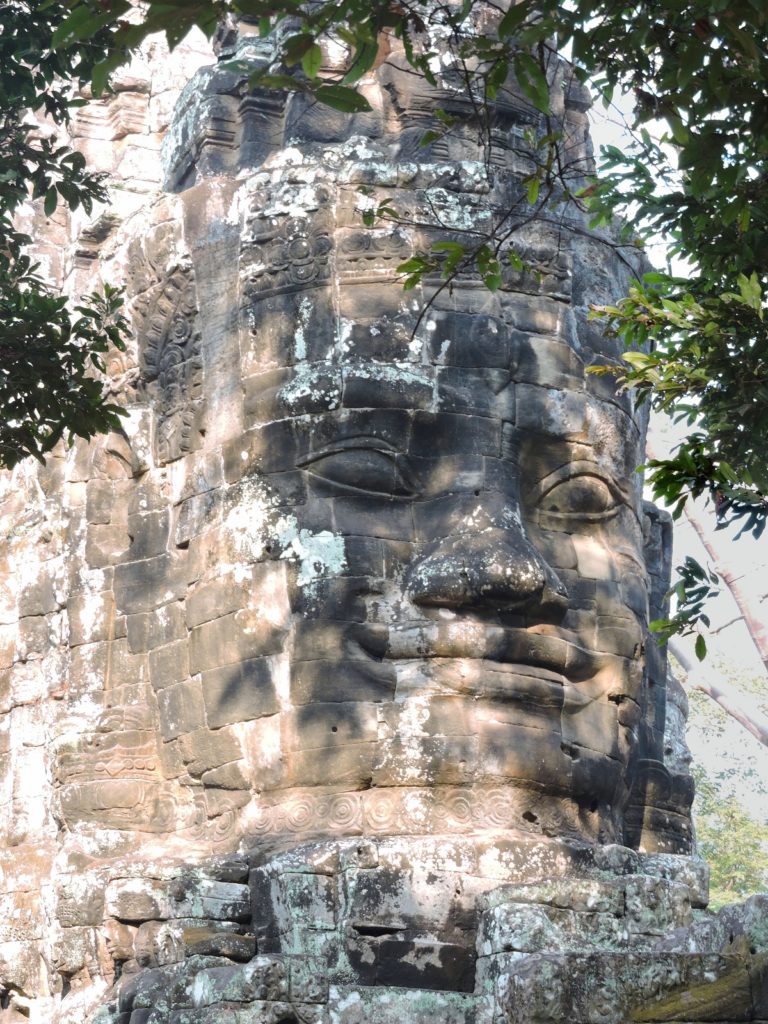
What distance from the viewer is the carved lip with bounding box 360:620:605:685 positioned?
12758 millimetres

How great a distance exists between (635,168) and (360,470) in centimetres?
288

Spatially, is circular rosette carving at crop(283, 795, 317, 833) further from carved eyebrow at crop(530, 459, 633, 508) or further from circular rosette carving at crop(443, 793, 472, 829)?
carved eyebrow at crop(530, 459, 633, 508)

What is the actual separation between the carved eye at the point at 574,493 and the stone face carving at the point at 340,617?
2cm

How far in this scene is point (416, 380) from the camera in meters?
13.3

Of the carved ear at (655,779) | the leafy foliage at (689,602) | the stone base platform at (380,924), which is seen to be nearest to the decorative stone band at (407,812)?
the stone base platform at (380,924)

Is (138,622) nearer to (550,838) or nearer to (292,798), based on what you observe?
(292,798)

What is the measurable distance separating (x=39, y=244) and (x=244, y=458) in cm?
523

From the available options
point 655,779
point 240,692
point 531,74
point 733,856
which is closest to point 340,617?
point 240,692

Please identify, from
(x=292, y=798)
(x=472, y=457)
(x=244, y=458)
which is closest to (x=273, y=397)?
(x=244, y=458)

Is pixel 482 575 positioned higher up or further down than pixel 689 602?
higher up

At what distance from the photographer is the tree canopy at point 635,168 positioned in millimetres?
8250

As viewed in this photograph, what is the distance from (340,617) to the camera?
42.2ft

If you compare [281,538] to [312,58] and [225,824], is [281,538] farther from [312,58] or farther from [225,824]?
[312,58]

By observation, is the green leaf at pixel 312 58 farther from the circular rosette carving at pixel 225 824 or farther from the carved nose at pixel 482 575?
the circular rosette carving at pixel 225 824
